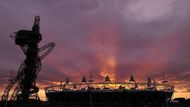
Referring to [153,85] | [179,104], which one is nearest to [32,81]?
[153,85]

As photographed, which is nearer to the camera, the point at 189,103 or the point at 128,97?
the point at 128,97

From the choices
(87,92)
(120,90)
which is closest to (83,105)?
(87,92)

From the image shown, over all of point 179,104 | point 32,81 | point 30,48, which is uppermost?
point 30,48

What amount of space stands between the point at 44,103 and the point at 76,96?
1140cm

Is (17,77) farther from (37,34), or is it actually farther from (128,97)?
(128,97)

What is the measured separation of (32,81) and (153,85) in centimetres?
4370

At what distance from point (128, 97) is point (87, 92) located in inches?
544

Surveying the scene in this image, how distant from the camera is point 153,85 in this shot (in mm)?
126438

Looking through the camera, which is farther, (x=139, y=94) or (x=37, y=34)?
(x=37, y=34)

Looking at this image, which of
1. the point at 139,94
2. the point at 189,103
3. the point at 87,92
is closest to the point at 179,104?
the point at 189,103

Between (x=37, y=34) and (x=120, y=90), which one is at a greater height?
(x=37, y=34)

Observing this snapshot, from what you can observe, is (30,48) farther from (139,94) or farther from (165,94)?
(165,94)

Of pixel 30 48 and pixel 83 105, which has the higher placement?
pixel 30 48

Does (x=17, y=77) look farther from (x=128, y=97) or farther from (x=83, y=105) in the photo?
(x=128, y=97)
